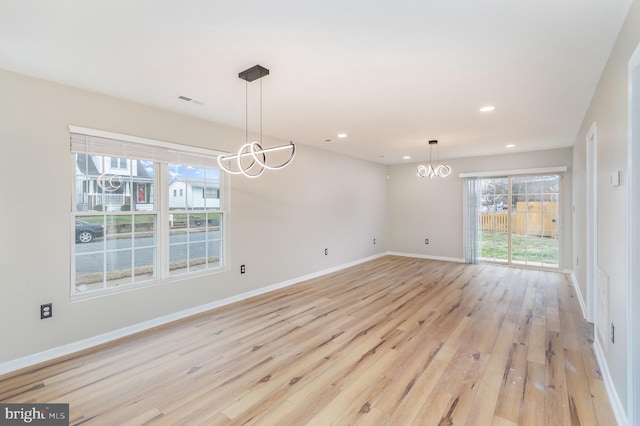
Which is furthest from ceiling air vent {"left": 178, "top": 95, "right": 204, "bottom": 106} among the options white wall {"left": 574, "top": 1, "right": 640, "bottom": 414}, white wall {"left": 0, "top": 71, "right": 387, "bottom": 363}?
white wall {"left": 574, "top": 1, "right": 640, "bottom": 414}

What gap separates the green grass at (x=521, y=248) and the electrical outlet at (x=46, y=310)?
780cm

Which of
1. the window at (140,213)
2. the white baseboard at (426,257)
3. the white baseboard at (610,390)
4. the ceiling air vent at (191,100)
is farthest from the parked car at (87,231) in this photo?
the white baseboard at (426,257)

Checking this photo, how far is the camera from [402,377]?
2461mm

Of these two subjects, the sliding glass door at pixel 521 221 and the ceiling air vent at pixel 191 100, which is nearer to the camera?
the ceiling air vent at pixel 191 100

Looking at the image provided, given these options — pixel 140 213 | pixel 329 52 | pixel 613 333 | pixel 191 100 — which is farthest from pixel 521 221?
pixel 140 213

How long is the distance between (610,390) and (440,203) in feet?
18.8

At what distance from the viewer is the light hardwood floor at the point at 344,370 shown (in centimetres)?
205

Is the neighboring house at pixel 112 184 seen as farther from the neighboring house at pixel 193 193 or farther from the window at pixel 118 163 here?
the neighboring house at pixel 193 193

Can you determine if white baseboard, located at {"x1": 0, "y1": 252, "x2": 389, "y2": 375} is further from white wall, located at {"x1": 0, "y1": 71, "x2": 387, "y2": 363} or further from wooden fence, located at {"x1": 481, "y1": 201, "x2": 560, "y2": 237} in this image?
wooden fence, located at {"x1": 481, "y1": 201, "x2": 560, "y2": 237}

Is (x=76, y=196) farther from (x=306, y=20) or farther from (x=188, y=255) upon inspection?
(x=306, y=20)

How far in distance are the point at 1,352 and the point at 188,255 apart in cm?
183

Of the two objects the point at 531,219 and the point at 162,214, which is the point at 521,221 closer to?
the point at 531,219

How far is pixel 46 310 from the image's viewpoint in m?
2.78

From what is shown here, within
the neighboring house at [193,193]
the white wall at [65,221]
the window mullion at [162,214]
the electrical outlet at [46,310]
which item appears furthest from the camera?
the neighboring house at [193,193]
